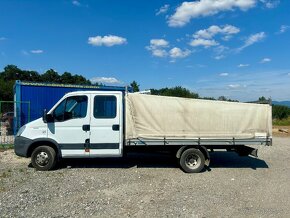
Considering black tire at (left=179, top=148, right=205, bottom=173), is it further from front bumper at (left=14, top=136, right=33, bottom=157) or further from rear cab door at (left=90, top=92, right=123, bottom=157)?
front bumper at (left=14, top=136, right=33, bottom=157)

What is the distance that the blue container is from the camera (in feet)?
54.3

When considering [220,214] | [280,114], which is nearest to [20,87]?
[220,214]

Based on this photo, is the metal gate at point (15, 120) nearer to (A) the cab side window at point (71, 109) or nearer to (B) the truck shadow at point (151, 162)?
(B) the truck shadow at point (151, 162)

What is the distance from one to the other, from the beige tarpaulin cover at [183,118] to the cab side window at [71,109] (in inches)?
52.1

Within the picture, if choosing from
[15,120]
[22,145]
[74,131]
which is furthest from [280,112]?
[22,145]

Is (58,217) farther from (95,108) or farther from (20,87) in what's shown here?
(20,87)

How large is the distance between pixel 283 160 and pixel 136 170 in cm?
619

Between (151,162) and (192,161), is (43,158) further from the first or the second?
(192,161)

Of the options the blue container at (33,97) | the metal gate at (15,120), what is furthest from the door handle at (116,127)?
the metal gate at (15,120)

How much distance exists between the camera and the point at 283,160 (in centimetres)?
1234

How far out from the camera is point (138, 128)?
381 inches

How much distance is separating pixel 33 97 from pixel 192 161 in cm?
1065

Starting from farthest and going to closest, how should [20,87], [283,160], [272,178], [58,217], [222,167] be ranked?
[20,87]
[283,160]
[222,167]
[272,178]
[58,217]

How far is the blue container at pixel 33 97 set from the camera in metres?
16.6
